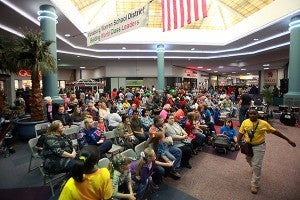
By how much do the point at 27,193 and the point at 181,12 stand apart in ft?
19.4

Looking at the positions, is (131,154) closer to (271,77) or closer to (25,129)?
(25,129)

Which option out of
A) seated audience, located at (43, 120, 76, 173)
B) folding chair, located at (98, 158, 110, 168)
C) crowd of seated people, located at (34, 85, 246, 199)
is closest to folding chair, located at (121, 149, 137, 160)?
crowd of seated people, located at (34, 85, 246, 199)

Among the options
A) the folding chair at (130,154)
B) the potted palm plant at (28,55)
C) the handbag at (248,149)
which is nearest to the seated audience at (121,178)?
the folding chair at (130,154)

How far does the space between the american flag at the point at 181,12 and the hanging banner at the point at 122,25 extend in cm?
125

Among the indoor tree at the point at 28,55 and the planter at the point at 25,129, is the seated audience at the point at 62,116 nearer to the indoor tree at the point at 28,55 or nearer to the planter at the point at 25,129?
the planter at the point at 25,129

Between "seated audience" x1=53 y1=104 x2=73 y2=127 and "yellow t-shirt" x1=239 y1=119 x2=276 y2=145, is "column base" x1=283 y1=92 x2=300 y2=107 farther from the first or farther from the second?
"seated audience" x1=53 y1=104 x2=73 y2=127

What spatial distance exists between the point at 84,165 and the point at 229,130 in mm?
5688

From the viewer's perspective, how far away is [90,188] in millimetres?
2066

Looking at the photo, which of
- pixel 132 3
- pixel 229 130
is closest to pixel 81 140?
pixel 229 130

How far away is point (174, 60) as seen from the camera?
73.1 ft

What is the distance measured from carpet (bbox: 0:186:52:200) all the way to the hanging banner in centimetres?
445

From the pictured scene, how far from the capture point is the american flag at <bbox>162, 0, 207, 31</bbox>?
5707mm

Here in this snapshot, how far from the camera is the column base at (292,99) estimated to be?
372 inches

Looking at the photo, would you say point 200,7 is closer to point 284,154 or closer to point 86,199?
point 284,154
